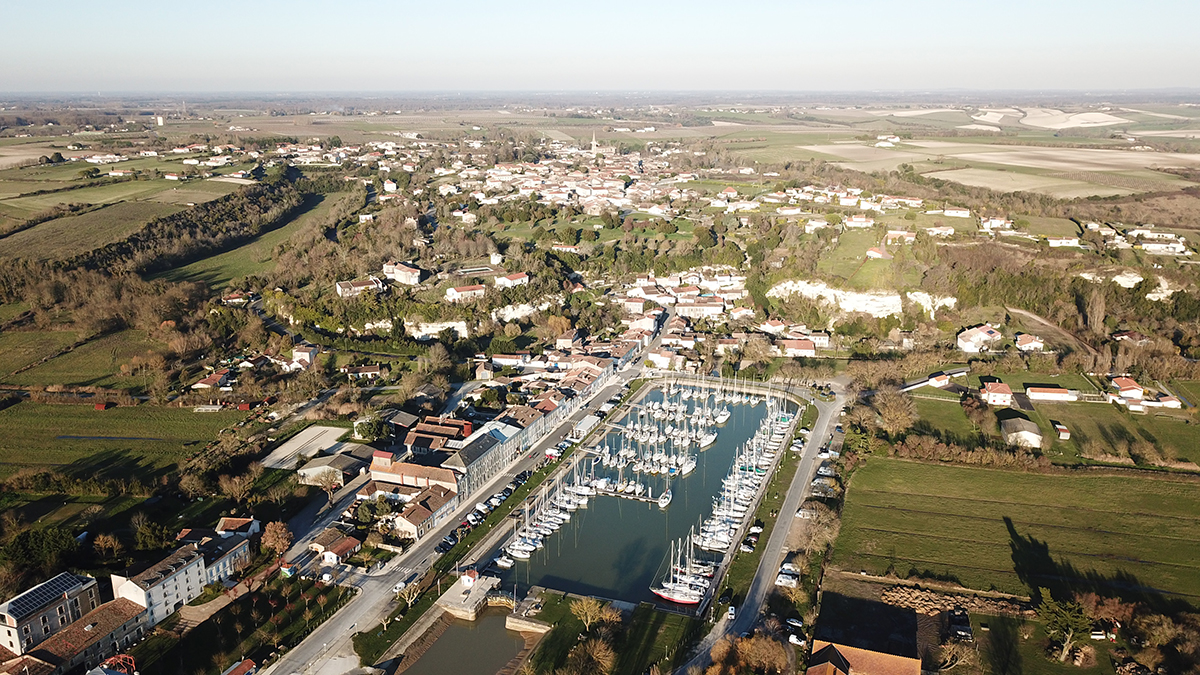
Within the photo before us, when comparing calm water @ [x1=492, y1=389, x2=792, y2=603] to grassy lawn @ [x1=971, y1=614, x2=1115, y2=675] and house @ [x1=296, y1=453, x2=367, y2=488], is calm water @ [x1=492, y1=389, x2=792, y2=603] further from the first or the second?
grassy lawn @ [x1=971, y1=614, x2=1115, y2=675]

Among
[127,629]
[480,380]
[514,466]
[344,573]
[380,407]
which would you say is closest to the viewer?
[127,629]

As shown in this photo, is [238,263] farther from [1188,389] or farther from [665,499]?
[1188,389]

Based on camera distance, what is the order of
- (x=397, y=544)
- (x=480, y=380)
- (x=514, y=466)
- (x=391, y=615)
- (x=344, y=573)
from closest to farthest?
(x=391, y=615) → (x=344, y=573) → (x=397, y=544) → (x=514, y=466) → (x=480, y=380)

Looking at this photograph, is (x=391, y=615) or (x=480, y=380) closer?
(x=391, y=615)

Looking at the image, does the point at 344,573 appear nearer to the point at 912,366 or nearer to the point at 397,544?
the point at 397,544

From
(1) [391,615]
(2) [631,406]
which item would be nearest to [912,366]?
(2) [631,406]

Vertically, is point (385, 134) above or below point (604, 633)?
above

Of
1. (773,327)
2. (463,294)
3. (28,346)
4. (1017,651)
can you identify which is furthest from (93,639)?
(773,327)
